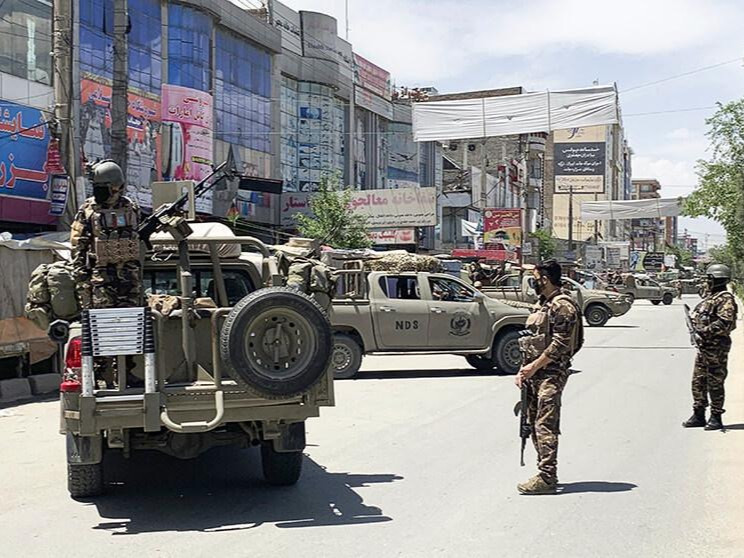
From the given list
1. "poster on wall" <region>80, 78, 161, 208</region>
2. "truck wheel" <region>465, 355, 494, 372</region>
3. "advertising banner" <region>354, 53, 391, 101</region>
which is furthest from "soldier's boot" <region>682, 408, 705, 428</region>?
"advertising banner" <region>354, 53, 391, 101</region>

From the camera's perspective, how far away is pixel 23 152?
24.2m

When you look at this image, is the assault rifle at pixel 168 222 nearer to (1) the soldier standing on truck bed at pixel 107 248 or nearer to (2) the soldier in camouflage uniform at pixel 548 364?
(1) the soldier standing on truck bed at pixel 107 248

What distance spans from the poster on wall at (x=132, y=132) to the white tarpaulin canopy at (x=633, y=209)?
127 feet

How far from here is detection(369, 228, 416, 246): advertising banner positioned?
42594 millimetres

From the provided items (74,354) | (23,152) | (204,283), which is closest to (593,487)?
(204,283)

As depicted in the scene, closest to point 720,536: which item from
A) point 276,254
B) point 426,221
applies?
point 276,254

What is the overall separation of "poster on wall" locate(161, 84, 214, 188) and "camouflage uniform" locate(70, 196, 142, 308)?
2477 centimetres

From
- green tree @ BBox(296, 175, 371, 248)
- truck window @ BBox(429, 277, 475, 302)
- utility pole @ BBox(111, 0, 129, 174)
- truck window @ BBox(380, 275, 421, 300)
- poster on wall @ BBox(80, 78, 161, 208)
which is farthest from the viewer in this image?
green tree @ BBox(296, 175, 371, 248)

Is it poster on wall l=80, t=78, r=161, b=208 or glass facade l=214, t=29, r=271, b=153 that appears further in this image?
glass facade l=214, t=29, r=271, b=153

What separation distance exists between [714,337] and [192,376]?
5.77m

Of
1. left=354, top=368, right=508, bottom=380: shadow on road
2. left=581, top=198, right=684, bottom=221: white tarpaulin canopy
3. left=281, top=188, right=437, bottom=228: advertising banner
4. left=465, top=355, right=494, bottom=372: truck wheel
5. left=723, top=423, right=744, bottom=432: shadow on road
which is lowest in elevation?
left=354, top=368, right=508, bottom=380: shadow on road

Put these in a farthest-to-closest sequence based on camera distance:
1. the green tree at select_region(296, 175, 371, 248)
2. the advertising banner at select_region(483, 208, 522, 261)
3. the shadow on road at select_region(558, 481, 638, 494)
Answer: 1. the advertising banner at select_region(483, 208, 522, 261)
2. the green tree at select_region(296, 175, 371, 248)
3. the shadow on road at select_region(558, 481, 638, 494)

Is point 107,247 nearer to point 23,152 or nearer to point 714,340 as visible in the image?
point 714,340

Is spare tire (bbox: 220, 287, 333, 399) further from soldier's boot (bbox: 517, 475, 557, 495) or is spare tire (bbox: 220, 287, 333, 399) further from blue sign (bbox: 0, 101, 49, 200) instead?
blue sign (bbox: 0, 101, 49, 200)
